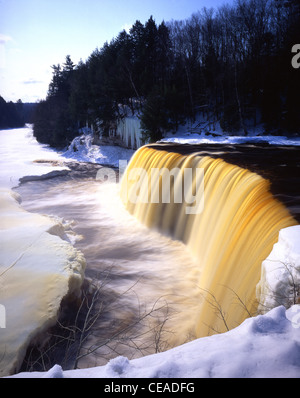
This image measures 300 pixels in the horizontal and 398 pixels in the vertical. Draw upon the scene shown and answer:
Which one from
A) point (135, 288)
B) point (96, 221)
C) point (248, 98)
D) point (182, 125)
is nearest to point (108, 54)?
point (182, 125)

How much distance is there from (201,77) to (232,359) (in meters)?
26.0

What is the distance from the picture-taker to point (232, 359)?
1793mm

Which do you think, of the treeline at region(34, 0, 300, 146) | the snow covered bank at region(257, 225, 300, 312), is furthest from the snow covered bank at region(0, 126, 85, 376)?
the treeline at region(34, 0, 300, 146)

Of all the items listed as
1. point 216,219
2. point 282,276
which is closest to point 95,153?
point 216,219

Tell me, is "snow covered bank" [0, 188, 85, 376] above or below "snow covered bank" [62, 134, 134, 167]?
below

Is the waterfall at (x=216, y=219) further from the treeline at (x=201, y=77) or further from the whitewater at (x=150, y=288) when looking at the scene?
the treeline at (x=201, y=77)

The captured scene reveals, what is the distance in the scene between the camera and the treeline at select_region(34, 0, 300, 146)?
60.3 ft

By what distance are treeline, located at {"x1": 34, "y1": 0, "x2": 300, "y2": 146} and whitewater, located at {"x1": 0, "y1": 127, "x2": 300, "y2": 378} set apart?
1001 centimetres

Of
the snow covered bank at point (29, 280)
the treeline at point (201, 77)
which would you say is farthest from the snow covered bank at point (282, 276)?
the treeline at point (201, 77)

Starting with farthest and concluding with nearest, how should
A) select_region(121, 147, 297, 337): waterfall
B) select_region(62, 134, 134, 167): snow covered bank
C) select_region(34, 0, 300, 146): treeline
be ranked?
1. select_region(62, 134, 134, 167): snow covered bank
2. select_region(34, 0, 300, 146): treeline
3. select_region(121, 147, 297, 337): waterfall

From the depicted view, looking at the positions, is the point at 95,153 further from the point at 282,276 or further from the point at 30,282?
the point at 282,276

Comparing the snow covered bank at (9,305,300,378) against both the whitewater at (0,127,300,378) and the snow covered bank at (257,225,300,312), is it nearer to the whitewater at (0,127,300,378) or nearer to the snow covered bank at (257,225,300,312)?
the whitewater at (0,127,300,378)

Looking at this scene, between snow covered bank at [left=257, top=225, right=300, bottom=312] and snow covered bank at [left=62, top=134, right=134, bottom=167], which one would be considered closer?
snow covered bank at [left=257, top=225, right=300, bottom=312]

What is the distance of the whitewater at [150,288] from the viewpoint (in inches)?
70.9
